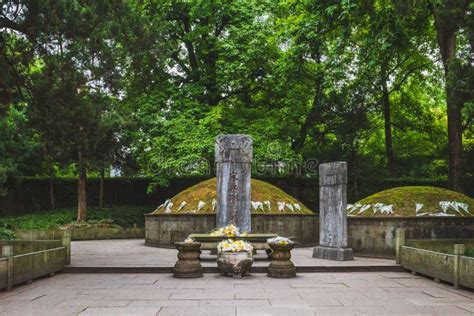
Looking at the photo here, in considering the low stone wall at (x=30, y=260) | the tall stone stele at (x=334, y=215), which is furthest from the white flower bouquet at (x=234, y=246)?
the low stone wall at (x=30, y=260)

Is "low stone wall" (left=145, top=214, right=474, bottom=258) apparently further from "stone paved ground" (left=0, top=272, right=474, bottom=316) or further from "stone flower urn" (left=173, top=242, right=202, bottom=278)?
"stone flower urn" (left=173, top=242, right=202, bottom=278)

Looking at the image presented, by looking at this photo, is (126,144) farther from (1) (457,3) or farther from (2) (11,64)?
(1) (457,3)

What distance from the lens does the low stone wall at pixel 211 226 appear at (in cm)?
1684

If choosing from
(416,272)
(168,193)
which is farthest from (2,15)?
(168,193)

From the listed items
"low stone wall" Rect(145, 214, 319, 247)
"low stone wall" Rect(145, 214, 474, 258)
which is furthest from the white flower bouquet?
"low stone wall" Rect(145, 214, 319, 247)

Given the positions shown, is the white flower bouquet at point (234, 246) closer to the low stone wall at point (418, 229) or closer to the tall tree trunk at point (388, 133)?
the low stone wall at point (418, 229)

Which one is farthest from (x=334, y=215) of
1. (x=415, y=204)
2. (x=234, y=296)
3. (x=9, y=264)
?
(x=9, y=264)

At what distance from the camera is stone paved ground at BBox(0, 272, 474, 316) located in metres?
7.49

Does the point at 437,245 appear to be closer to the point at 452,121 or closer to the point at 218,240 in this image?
the point at 218,240

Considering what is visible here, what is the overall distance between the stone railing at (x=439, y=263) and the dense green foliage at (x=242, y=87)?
15.3 feet

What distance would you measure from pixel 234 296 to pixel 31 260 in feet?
15.7

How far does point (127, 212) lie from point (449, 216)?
687 inches

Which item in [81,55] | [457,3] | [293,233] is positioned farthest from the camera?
[293,233]

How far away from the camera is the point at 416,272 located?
456 inches
